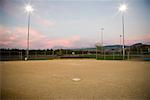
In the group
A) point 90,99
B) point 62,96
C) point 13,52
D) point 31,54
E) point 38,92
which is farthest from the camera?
point 31,54

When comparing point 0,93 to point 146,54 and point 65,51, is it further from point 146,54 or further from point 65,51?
point 65,51

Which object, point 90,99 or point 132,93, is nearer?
point 90,99

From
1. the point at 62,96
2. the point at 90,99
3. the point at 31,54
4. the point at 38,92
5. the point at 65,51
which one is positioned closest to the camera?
the point at 90,99

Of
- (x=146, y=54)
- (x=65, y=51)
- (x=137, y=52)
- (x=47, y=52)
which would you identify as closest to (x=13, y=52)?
(x=47, y=52)

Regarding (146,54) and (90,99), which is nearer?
(90,99)

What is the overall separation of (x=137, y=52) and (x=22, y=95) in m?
22.2

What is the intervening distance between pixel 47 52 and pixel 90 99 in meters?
26.4

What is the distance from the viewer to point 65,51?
3384cm

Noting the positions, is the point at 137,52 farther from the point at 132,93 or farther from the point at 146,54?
the point at 132,93

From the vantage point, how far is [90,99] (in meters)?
3.04

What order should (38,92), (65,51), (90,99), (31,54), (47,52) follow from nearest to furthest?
(90,99)
(38,92)
(31,54)
(47,52)
(65,51)

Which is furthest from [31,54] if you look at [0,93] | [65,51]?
[0,93]

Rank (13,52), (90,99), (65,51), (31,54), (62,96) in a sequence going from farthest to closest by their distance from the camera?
1. (65,51)
2. (31,54)
3. (13,52)
4. (62,96)
5. (90,99)

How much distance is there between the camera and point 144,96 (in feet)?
10.4
